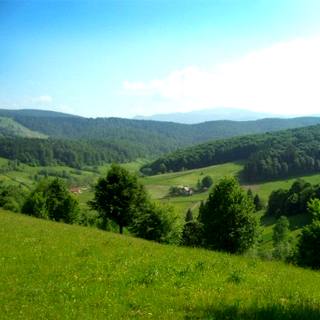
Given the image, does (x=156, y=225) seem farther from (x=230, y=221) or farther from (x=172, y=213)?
(x=230, y=221)

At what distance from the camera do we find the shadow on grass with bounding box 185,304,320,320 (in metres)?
8.38

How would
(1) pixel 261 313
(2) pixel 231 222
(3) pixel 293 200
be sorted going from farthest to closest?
(3) pixel 293 200
(2) pixel 231 222
(1) pixel 261 313

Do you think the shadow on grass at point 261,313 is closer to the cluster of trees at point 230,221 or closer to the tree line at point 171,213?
the tree line at point 171,213

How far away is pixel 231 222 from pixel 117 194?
15.8 m

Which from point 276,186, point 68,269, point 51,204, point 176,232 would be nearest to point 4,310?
point 68,269

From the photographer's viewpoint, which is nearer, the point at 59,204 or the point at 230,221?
the point at 230,221

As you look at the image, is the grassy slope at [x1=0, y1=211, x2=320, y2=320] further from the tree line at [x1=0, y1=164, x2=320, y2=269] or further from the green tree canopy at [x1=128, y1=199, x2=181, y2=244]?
the green tree canopy at [x1=128, y1=199, x2=181, y2=244]

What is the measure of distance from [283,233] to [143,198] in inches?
2161

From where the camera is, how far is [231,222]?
3422cm

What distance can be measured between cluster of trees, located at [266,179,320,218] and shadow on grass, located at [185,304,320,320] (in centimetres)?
10803

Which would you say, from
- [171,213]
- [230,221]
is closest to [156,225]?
[171,213]

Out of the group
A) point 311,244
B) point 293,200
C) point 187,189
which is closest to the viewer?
point 311,244

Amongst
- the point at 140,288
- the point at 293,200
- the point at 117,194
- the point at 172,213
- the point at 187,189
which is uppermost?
the point at 140,288

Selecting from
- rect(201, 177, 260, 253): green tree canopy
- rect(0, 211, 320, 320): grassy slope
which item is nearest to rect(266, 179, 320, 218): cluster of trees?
rect(201, 177, 260, 253): green tree canopy
